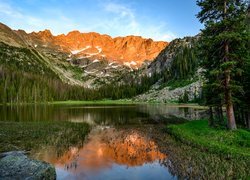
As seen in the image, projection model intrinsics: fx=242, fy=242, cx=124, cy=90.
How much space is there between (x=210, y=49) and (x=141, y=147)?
16725 millimetres

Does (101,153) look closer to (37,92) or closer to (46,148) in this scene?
(46,148)

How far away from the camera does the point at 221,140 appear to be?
2950cm

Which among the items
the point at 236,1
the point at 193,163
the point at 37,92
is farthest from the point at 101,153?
the point at 37,92

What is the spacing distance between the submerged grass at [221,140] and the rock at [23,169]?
1723cm

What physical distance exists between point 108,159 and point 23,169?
35.3 ft

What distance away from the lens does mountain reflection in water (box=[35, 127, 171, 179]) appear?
70.8 feet

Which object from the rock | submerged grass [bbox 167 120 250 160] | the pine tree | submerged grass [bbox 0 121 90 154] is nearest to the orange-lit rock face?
submerged grass [bbox 0 121 90 154]

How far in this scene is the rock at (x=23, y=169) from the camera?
16359 mm

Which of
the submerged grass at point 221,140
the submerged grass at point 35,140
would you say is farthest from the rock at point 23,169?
the submerged grass at point 221,140

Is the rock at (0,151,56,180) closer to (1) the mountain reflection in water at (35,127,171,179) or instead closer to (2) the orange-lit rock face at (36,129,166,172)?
(1) the mountain reflection in water at (35,127,171,179)

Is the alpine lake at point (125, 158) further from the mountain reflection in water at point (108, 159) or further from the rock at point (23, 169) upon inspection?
the rock at point (23, 169)

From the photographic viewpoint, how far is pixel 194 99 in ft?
475

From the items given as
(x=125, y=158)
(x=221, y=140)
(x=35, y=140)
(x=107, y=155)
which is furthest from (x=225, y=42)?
(x=35, y=140)

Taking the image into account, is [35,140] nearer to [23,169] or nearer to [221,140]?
[23,169]
